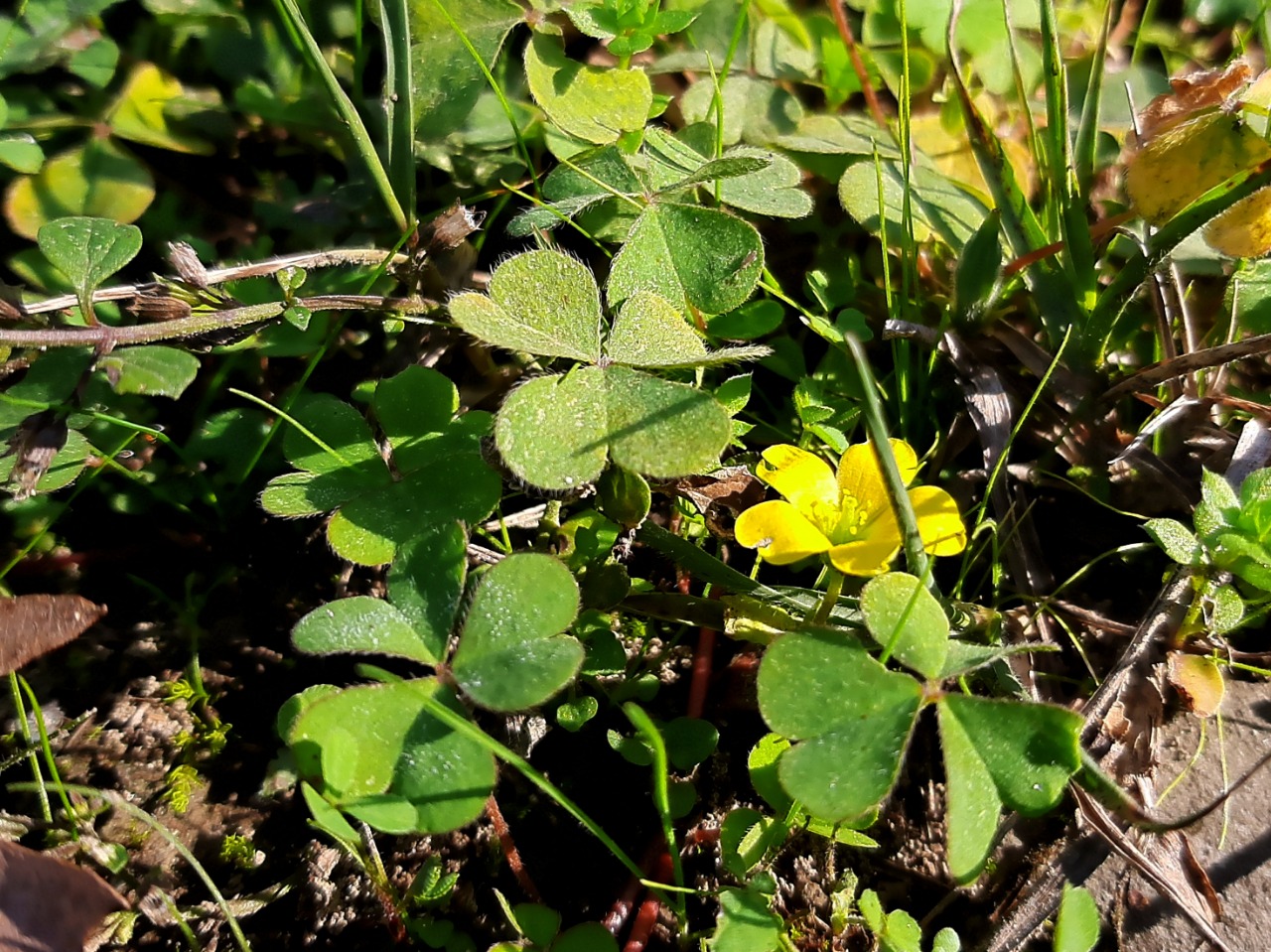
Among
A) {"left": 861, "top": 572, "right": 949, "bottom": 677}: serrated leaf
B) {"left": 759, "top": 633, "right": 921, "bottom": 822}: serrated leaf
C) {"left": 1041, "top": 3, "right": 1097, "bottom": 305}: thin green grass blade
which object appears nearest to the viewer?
{"left": 759, "top": 633, "right": 921, "bottom": 822}: serrated leaf

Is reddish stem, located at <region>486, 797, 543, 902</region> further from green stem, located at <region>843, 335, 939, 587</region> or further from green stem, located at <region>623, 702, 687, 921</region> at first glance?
green stem, located at <region>843, 335, 939, 587</region>

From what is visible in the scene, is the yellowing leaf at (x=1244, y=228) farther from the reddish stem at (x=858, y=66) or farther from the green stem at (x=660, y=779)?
the green stem at (x=660, y=779)

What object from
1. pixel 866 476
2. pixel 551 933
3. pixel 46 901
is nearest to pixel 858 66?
pixel 866 476

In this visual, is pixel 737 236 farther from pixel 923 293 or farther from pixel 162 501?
pixel 162 501

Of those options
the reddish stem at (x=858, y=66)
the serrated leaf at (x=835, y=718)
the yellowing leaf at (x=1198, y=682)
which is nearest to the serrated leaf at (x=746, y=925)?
the serrated leaf at (x=835, y=718)

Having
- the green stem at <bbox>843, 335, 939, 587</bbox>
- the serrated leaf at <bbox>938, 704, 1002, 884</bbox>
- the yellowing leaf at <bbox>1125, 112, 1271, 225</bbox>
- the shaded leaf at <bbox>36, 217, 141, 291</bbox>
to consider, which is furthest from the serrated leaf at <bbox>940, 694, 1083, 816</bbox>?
the shaded leaf at <bbox>36, 217, 141, 291</bbox>

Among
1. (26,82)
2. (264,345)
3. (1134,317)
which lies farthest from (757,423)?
(26,82)
